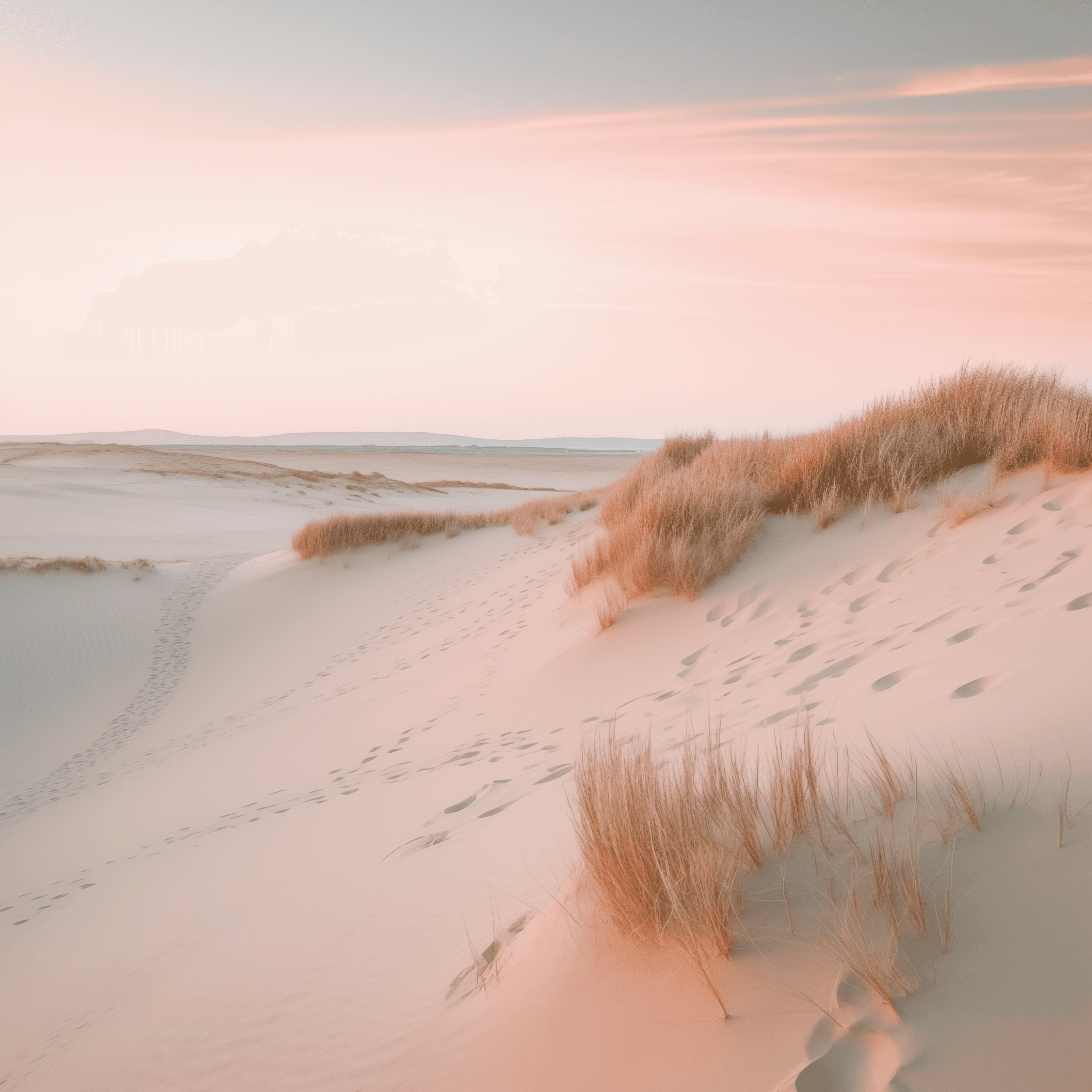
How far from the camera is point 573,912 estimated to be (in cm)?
181

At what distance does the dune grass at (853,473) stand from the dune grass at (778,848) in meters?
3.43

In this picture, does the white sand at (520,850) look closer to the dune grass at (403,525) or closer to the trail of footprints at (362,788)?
the trail of footprints at (362,788)

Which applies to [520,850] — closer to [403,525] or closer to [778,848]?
[778,848]

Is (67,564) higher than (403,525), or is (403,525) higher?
(403,525)

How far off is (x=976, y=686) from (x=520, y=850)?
1.59m

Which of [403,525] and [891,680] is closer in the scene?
[891,680]

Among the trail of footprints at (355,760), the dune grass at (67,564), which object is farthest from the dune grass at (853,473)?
the dune grass at (67,564)

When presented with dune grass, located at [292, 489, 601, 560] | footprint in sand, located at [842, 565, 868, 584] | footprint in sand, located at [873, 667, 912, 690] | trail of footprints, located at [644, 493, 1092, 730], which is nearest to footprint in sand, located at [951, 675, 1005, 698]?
trail of footprints, located at [644, 493, 1092, 730]

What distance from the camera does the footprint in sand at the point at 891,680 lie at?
9.26 feet

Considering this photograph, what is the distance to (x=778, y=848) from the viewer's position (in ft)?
5.35

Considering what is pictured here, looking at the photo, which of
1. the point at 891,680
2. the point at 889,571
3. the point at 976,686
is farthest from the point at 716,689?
the point at 889,571

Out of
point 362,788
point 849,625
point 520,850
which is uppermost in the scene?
point 849,625

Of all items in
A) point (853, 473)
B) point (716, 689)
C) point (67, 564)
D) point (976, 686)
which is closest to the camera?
point (976, 686)

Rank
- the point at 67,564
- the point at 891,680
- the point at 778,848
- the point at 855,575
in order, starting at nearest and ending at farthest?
the point at 778,848 → the point at 891,680 → the point at 855,575 → the point at 67,564
